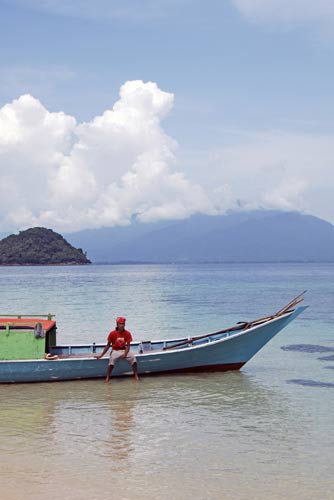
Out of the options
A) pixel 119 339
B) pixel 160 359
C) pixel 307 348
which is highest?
pixel 119 339

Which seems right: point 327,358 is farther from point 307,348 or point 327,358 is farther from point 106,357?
point 106,357

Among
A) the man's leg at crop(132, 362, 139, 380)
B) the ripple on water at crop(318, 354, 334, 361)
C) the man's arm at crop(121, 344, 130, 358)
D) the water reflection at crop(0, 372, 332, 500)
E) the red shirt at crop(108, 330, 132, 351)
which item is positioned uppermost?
the red shirt at crop(108, 330, 132, 351)

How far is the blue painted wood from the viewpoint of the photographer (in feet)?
60.2

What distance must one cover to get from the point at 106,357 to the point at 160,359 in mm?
1712

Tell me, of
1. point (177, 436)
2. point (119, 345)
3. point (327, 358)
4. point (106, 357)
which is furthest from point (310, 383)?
point (177, 436)

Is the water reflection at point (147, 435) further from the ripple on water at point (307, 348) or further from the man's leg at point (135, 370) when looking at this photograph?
the ripple on water at point (307, 348)

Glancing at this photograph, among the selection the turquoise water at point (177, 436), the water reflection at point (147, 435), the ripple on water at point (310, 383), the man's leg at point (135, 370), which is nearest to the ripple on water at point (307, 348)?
the turquoise water at point (177, 436)

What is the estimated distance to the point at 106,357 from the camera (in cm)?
1889

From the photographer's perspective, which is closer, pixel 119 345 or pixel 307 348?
pixel 119 345

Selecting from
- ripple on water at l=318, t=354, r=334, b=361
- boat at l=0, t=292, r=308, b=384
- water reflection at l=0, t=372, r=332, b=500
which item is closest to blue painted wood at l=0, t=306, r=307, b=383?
boat at l=0, t=292, r=308, b=384

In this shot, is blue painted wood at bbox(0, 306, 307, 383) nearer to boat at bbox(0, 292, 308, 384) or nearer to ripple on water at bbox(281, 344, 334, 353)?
boat at bbox(0, 292, 308, 384)

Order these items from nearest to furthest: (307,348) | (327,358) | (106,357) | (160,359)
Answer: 1. (106,357)
2. (160,359)
3. (327,358)
4. (307,348)

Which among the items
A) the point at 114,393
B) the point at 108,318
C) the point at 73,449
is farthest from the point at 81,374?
the point at 108,318

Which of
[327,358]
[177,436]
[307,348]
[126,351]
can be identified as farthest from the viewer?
[307,348]
